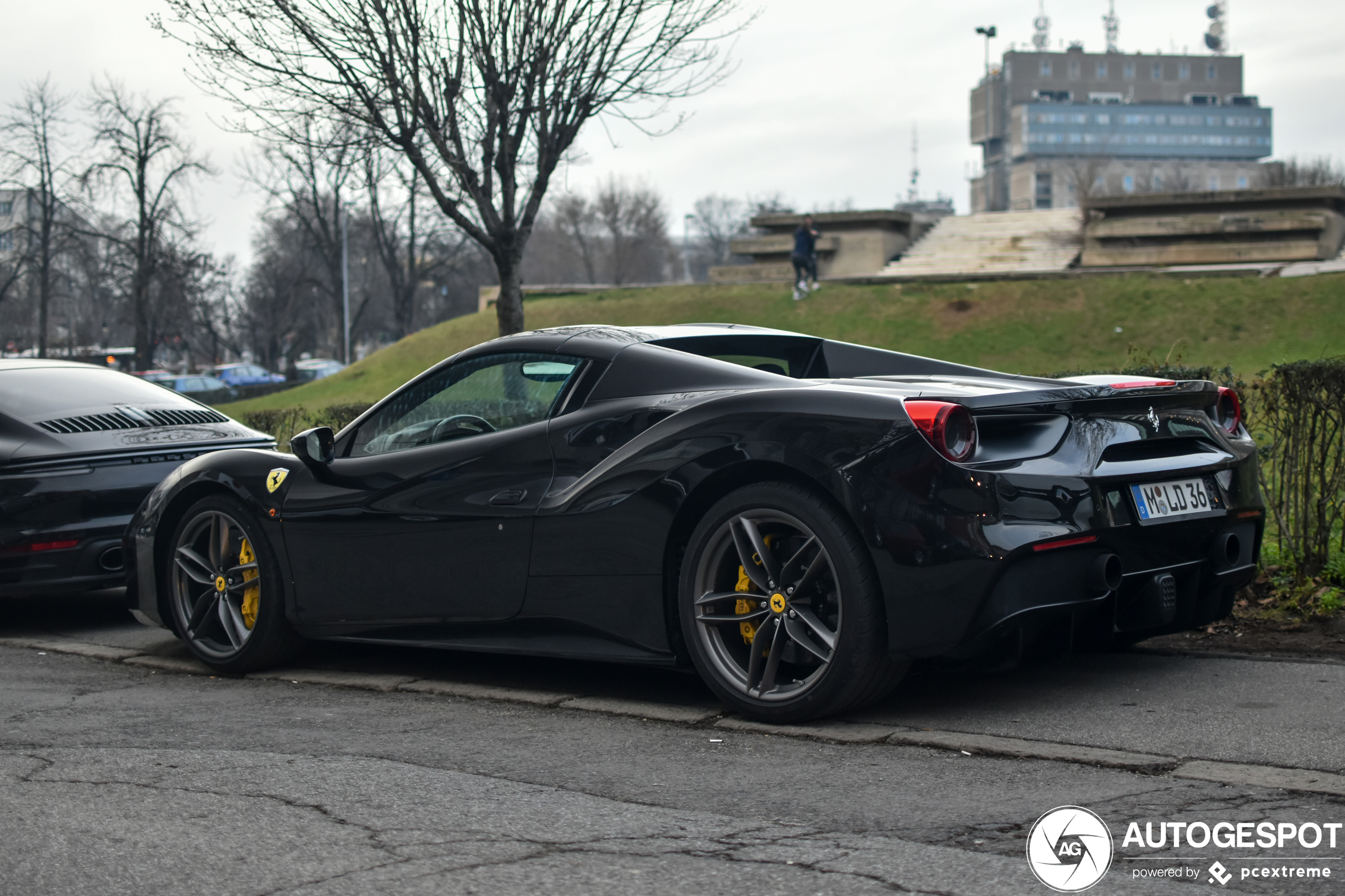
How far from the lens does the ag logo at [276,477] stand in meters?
5.56

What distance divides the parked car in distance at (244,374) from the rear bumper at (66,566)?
5597 centimetres

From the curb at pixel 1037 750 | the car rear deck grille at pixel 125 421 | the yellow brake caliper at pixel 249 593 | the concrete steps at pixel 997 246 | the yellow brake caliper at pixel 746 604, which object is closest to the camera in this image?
the curb at pixel 1037 750

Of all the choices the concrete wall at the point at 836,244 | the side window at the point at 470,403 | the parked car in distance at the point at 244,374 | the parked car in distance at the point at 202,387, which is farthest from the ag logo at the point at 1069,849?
the parked car in distance at the point at 244,374

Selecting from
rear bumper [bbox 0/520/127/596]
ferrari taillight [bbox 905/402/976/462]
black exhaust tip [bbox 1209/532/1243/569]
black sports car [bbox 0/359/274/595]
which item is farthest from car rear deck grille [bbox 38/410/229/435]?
black exhaust tip [bbox 1209/532/1243/569]

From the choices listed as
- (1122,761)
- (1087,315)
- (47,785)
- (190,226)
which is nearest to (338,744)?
(47,785)

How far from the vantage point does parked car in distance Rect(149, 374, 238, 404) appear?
117ft

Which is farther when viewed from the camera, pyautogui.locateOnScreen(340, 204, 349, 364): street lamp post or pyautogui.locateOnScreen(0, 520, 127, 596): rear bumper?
pyautogui.locateOnScreen(340, 204, 349, 364): street lamp post

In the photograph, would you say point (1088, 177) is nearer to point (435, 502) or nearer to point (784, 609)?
point (435, 502)

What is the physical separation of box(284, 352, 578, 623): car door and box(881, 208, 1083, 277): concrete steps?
78.1 ft

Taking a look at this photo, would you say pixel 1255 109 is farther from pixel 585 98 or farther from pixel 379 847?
pixel 379 847

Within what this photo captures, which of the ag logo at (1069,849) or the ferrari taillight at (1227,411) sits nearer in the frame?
the ag logo at (1069,849)

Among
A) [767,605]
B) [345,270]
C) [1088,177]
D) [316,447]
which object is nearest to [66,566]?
[316,447]

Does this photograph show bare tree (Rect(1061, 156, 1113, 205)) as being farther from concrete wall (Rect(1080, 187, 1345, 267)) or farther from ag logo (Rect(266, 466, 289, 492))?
ag logo (Rect(266, 466, 289, 492))

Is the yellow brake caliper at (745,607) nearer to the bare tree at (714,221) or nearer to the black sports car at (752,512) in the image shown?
the black sports car at (752,512)
